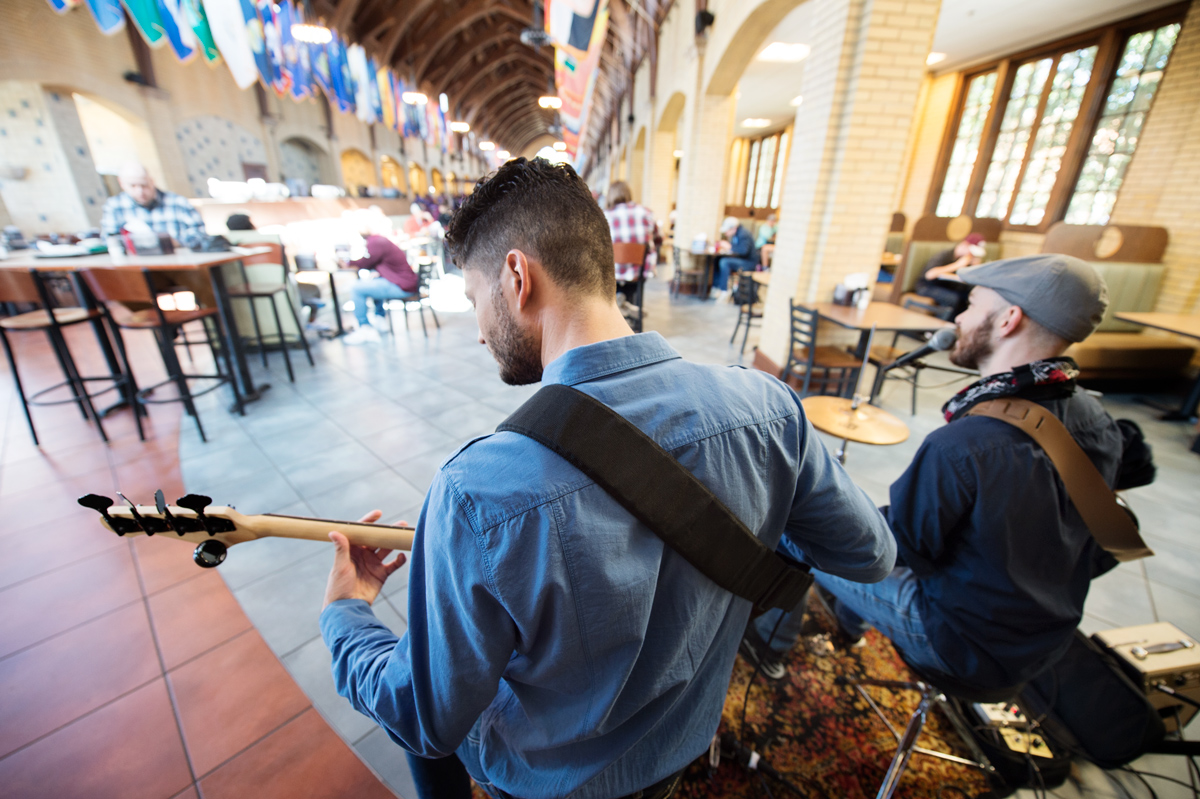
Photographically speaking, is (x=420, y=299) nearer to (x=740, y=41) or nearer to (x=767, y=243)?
(x=740, y=41)

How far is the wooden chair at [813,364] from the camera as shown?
372cm

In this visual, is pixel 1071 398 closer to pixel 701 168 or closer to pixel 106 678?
pixel 106 678

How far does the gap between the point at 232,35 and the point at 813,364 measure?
927 centimetres

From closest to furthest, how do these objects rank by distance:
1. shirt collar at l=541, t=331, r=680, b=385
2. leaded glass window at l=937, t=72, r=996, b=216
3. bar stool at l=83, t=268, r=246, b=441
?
shirt collar at l=541, t=331, r=680, b=385
bar stool at l=83, t=268, r=246, b=441
leaded glass window at l=937, t=72, r=996, b=216

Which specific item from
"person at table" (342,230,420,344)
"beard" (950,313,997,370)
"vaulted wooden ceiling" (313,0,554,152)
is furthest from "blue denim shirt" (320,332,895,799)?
"vaulted wooden ceiling" (313,0,554,152)

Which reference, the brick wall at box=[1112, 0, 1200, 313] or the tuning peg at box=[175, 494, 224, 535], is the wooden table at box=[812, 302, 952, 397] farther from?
the tuning peg at box=[175, 494, 224, 535]

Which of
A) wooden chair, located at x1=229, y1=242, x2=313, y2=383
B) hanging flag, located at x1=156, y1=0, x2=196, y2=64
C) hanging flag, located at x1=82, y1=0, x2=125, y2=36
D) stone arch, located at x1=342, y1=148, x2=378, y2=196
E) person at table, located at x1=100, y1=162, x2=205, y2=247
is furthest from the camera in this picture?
stone arch, located at x1=342, y1=148, x2=378, y2=196

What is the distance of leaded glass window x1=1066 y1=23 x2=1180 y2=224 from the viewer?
5.50 metres

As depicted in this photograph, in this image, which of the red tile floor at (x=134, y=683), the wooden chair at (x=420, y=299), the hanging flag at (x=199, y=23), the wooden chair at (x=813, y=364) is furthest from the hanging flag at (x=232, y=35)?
the wooden chair at (x=813, y=364)

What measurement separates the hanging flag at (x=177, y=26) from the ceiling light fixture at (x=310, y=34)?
323 cm

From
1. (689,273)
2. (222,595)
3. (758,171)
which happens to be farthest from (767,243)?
A: (758,171)

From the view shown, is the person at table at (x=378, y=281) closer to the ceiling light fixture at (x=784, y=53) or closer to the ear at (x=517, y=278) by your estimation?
the ear at (x=517, y=278)

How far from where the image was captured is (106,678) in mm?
1733

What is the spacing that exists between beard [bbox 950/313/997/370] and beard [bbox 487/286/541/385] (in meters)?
1.31
